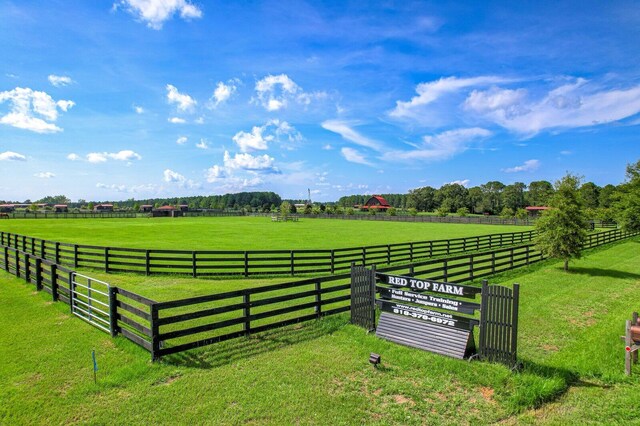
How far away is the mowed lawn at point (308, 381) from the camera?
16.5 ft

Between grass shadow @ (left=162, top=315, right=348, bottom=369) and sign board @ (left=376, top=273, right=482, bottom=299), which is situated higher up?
sign board @ (left=376, top=273, right=482, bottom=299)

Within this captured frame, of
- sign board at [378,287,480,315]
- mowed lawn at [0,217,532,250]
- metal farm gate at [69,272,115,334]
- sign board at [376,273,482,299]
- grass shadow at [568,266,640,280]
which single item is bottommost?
grass shadow at [568,266,640,280]

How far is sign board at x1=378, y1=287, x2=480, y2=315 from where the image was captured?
274 inches

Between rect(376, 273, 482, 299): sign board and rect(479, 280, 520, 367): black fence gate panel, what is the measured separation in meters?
0.34

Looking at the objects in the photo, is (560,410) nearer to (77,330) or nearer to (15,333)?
(77,330)

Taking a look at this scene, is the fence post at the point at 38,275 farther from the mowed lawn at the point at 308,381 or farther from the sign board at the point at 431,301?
the sign board at the point at 431,301

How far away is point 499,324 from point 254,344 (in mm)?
4836

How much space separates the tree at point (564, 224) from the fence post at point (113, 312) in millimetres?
18828

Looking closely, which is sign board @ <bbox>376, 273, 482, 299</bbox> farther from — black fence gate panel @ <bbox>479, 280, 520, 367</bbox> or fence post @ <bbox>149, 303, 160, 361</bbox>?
fence post @ <bbox>149, 303, 160, 361</bbox>

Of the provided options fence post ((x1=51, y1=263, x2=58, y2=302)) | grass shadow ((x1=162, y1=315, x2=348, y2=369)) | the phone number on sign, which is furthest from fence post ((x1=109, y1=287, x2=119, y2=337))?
the phone number on sign

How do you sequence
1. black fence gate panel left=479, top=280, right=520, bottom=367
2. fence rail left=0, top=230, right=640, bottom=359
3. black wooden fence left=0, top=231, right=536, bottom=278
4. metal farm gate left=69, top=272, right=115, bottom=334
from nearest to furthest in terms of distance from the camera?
black fence gate panel left=479, top=280, right=520, bottom=367 → fence rail left=0, top=230, right=640, bottom=359 → metal farm gate left=69, top=272, right=115, bottom=334 → black wooden fence left=0, top=231, right=536, bottom=278

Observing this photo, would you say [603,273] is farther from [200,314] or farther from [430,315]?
[200,314]

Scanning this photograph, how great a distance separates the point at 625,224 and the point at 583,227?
78.6 ft

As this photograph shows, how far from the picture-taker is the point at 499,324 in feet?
21.2
